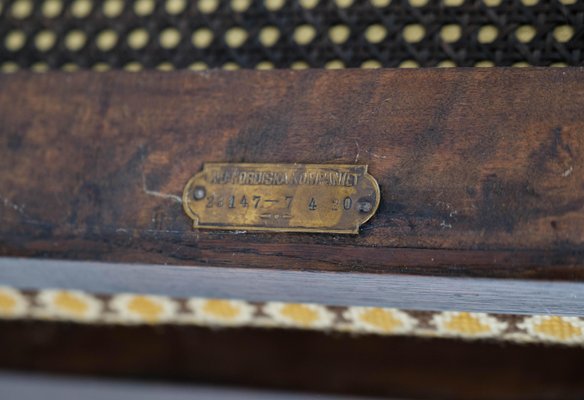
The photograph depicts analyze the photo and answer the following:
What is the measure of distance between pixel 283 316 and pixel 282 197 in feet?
1.23

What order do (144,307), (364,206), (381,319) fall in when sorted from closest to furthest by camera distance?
(364,206) → (381,319) → (144,307)

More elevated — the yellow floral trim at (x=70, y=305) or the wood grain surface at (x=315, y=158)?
the wood grain surface at (x=315, y=158)

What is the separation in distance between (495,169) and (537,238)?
85mm

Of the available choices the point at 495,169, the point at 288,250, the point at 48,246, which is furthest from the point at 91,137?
the point at 495,169

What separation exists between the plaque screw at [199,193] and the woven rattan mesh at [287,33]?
0.19 m

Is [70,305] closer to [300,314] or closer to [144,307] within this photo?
[144,307]

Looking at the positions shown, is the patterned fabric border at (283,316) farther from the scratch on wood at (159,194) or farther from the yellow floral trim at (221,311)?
the scratch on wood at (159,194)

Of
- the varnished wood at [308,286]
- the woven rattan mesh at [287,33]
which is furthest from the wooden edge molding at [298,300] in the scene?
the woven rattan mesh at [287,33]

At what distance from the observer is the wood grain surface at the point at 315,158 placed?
0.75 metres

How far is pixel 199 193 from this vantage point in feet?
2.73

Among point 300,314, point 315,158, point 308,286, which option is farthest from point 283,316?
point 315,158

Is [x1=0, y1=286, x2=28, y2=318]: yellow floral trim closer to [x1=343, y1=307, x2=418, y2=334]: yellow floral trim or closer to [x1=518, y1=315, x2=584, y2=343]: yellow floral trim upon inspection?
[x1=343, y1=307, x2=418, y2=334]: yellow floral trim

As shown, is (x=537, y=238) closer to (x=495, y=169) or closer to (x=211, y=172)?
(x=495, y=169)

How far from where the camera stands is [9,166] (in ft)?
2.98
